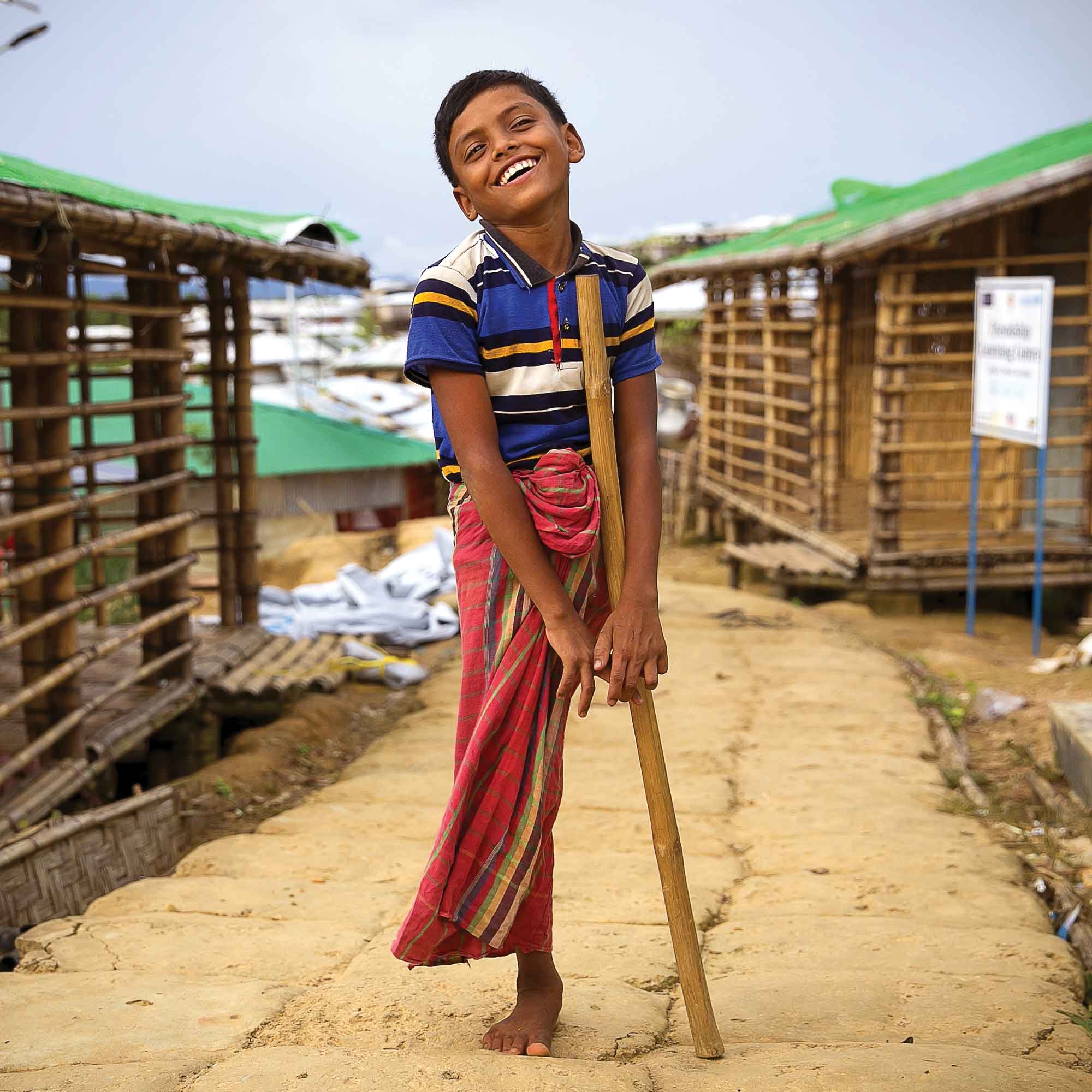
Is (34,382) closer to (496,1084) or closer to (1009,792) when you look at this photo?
(496,1084)

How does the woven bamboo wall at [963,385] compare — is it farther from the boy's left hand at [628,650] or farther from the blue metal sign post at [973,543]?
the boy's left hand at [628,650]

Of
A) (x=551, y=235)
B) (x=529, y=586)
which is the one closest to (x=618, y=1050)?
(x=529, y=586)

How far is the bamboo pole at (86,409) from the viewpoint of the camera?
5777 mm

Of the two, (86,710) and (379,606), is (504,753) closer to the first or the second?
(86,710)

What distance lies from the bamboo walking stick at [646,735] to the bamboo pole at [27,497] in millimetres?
3589

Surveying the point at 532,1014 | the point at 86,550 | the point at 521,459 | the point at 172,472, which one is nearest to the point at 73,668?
the point at 86,550

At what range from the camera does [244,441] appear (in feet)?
26.3

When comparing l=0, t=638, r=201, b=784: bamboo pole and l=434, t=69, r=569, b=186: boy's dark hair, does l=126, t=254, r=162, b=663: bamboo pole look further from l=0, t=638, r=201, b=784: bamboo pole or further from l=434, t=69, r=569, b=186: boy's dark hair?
l=434, t=69, r=569, b=186: boy's dark hair

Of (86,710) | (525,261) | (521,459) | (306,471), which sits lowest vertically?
(86,710)

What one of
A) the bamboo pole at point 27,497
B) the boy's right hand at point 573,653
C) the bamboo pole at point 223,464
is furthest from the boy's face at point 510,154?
the bamboo pole at point 223,464

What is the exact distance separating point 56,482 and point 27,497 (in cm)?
14

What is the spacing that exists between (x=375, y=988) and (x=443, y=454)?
1.24 m

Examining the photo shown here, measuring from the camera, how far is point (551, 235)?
7.37 ft

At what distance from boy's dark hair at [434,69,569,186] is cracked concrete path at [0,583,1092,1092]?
1.67 metres
